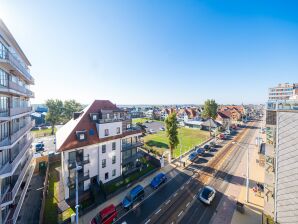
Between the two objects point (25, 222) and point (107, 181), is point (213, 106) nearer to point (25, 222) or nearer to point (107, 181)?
point (107, 181)

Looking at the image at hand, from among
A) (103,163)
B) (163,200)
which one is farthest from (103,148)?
(163,200)

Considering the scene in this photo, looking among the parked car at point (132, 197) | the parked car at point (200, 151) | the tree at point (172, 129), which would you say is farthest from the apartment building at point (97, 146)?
the parked car at point (200, 151)

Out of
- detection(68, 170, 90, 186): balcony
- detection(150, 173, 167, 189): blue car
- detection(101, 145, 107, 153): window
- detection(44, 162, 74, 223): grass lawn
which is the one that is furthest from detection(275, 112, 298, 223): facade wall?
detection(68, 170, 90, 186): balcony

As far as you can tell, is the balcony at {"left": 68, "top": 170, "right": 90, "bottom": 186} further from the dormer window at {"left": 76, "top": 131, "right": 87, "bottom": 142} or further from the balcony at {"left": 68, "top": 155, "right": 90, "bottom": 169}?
the dormer window at {"left": 76, "top": 131, "right": 87, "bottom": 142}

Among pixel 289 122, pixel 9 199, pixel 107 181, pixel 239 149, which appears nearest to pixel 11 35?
pixel 9 199

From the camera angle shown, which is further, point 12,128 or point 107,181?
point 107,181

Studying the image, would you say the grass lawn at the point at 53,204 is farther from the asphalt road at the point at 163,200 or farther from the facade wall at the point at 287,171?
the facade wall at the point at 287,171

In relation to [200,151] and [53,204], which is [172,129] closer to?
[200,151]
